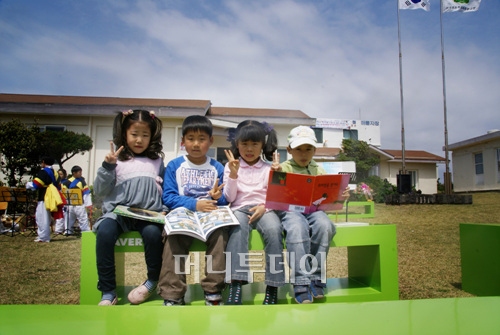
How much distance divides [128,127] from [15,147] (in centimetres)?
251

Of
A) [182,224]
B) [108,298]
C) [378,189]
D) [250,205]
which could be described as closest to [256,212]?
[250,205]

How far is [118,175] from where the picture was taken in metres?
1.73

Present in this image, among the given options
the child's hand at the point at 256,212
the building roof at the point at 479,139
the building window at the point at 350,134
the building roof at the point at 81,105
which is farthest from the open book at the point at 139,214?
the building roof at the point at 479,139

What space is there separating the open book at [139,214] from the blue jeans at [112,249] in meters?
0.05

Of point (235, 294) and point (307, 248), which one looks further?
point (307, 248)

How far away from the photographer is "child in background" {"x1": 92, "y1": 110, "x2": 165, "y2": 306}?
1.49m

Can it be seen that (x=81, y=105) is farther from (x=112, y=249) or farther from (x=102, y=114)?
(x=112, y=249)

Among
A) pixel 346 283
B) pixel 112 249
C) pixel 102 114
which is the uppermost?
pixel 102 114

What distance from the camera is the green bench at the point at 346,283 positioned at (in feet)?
5.00

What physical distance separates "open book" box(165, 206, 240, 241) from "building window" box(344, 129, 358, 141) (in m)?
6.04

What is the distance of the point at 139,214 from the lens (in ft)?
4.99

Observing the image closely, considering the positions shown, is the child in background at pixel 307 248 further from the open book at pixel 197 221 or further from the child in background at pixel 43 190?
the child in background at pixel 43 190

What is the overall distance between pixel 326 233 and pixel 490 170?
37.6 ft

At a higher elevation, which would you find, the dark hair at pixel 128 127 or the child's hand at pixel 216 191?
the dark hair at pixel 128 127
